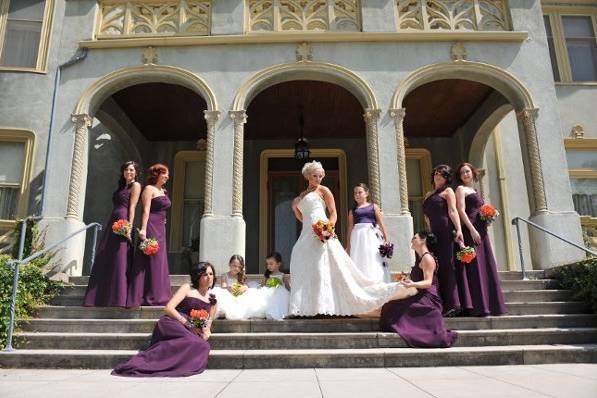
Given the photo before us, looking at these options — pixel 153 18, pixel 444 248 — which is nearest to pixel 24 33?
pixel 153 18

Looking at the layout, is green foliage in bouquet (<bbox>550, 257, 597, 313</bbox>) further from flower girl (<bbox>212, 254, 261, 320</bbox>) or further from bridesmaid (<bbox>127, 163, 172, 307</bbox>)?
bridesmaid (<bbox>127, 163, 172, 307</bbox>)

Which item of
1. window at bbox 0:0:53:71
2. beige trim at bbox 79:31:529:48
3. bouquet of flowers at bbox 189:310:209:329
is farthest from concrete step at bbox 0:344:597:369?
window at bbox 0:0:53:71

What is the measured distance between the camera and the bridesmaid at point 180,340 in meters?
4.23

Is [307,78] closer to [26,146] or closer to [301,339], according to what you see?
[301,339]

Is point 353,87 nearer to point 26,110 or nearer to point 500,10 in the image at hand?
point 500,10

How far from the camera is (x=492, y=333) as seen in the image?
5.27 metres

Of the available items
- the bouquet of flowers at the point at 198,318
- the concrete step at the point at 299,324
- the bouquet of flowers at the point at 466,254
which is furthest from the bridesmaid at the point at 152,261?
the bouquet of flowers at the point at 466,254

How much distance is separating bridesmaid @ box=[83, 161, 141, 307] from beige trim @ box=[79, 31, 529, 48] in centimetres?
402

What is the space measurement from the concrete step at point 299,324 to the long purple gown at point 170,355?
3.15 ft

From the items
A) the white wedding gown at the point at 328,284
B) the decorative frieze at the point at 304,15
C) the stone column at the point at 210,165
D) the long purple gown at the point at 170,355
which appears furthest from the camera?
the decorative frieze at the point at 304,15

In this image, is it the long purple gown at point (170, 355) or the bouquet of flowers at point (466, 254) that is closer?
the long purple gown at point (170, 355)

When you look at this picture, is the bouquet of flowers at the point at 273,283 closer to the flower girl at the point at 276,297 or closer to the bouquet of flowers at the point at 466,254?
the flower girl at the point at 276,297

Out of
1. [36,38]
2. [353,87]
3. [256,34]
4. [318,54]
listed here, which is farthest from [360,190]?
[36,38]

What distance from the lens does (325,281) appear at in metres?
5.66
